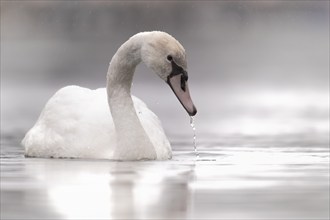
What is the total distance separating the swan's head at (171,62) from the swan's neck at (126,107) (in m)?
0.28

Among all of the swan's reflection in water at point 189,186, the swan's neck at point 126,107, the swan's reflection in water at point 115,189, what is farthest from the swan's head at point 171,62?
the swan's reflection in water at point 115,189

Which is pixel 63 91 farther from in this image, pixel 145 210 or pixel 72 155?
pixel 145 210

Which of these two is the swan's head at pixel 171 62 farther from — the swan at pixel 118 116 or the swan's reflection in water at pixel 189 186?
the swan's reflection in water at pixel 189 186

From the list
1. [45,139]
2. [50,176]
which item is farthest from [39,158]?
[50,176]

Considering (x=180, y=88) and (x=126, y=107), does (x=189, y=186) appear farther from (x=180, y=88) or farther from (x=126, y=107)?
(x=126, y=107)

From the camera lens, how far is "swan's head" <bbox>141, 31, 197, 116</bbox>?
12.5 metres

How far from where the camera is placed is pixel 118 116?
13086 mm

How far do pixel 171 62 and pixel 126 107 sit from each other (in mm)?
882

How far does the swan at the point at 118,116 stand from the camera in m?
12.7

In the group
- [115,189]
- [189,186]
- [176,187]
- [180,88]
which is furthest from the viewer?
[180,88]

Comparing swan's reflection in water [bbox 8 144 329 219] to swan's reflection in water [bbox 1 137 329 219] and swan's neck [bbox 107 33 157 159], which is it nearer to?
swan's reflection in water [bbox 1 137 329 219]

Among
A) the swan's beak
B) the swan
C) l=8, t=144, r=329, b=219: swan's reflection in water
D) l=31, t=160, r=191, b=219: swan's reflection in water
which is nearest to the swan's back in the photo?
the swan

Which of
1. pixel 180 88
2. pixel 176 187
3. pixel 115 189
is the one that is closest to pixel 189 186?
pixel 176 187

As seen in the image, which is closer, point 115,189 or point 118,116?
point 115,189
